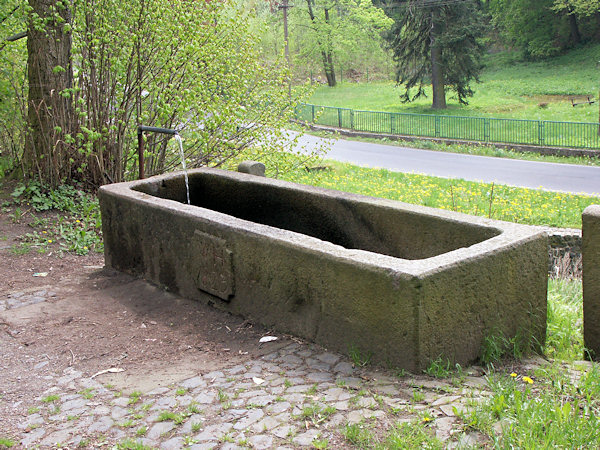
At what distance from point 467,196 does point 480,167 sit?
643 centimetres

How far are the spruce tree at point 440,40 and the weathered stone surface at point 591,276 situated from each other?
81.3 ft

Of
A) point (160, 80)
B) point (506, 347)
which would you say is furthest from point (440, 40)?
point (506, 347)

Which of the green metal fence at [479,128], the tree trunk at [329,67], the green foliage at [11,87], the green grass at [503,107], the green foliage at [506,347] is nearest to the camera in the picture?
the green foliage at [506,347]

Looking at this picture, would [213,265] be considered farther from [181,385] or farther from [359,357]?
[359,357]

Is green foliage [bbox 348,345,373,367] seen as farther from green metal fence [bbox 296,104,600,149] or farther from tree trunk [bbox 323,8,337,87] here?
tree trunk [bbox 323,8,337,87]

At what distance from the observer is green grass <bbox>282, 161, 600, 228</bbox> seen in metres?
11.5

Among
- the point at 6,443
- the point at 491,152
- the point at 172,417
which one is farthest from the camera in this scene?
the point at 491,152

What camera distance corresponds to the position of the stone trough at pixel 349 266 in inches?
158

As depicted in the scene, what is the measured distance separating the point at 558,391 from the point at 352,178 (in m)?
12.0

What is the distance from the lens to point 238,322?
518 cm

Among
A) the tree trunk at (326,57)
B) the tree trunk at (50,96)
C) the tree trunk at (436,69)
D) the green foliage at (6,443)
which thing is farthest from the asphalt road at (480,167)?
the tree trunk at (326,57)

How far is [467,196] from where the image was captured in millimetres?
12859

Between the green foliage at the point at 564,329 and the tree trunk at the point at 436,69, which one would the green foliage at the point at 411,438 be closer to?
the green foliage at the point at 564,329

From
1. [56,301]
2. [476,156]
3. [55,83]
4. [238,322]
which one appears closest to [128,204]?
[56,301]
